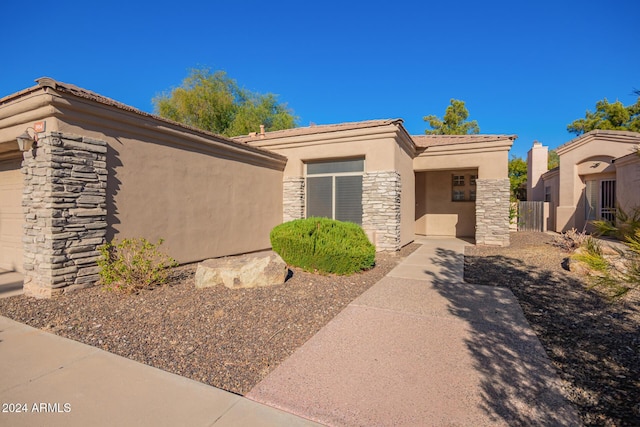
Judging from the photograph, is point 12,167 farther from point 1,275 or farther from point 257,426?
point 257,426

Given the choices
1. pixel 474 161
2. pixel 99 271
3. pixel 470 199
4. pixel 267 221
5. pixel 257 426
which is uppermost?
pixel 474 161

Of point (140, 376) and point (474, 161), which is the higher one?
point (474, 161)

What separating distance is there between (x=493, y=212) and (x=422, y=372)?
10646 millimetres

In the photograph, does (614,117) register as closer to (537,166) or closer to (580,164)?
(537,166)

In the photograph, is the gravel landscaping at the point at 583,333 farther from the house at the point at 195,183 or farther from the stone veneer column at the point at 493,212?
the house at the point at 195,183

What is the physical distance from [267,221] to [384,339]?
7698 mm

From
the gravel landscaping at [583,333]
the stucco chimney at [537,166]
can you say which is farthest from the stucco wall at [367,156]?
the stucco chimney at [537,166]

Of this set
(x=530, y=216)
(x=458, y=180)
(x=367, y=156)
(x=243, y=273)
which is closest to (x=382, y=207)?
(x=367, y=156)

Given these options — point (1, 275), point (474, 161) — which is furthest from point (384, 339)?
point (474, 161)

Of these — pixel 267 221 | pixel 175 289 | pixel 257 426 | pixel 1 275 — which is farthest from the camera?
pixel 267 221

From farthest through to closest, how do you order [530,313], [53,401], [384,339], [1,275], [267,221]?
[267,221], [1,275], [530,313], [384,339], [53,401]

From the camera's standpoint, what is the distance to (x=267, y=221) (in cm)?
1103

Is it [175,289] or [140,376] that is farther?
[175,289]

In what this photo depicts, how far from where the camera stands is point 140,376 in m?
3.00
